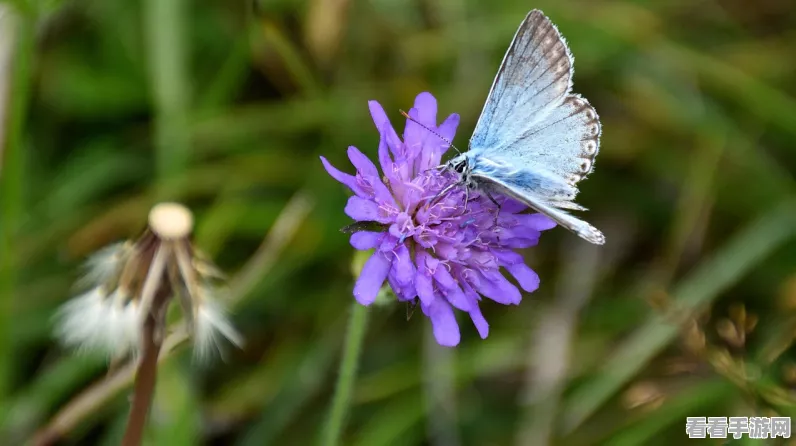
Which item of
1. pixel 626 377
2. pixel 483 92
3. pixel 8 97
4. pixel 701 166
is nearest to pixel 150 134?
pixel 8 97

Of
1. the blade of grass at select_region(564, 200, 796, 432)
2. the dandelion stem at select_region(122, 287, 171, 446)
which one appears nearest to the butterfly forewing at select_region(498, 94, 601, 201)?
the dandelion stem at select_region(122, 287, 171, 446)

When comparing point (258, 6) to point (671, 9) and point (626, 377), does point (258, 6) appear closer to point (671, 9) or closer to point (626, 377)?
point (626, 377)

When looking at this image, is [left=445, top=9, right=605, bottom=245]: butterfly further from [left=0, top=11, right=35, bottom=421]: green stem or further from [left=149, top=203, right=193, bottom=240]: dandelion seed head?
[left=0, top=11, right=35, bottom=421]: green stem

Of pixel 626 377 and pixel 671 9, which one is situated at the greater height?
pixel 671 9

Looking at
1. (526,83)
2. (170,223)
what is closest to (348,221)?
(526,83)

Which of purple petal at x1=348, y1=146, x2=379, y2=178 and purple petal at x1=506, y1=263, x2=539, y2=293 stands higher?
purple petal at x1=348, y1=146, x2=379, y2=178

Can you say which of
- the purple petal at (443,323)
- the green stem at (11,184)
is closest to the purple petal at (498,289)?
the purple petal at (443,323)

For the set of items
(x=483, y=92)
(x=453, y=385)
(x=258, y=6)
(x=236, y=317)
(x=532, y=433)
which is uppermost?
(x=258, y=6)
